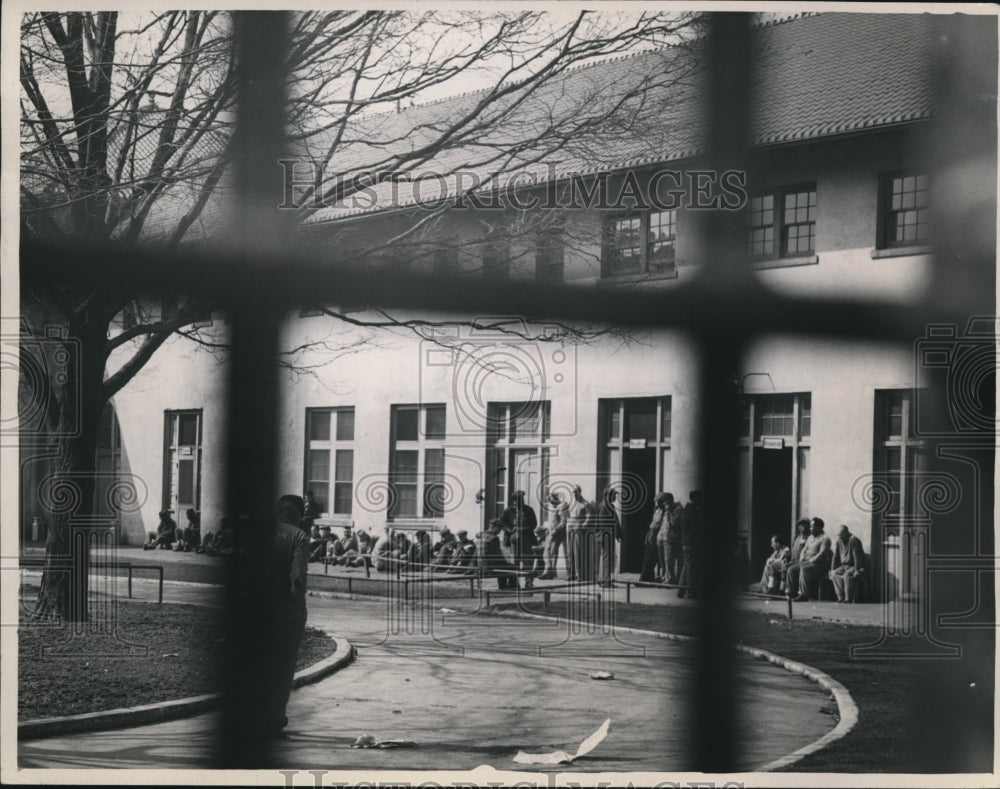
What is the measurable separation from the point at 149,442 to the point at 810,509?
126 inches

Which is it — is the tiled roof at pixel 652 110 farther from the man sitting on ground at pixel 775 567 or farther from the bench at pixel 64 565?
the man sitting on ground at pixel 775 567

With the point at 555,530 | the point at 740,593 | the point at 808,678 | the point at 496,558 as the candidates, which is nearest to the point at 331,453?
the point at 496,558

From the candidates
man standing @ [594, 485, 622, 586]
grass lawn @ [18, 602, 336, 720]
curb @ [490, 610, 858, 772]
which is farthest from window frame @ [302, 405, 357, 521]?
man standing @ [594, 485, 622, 586]

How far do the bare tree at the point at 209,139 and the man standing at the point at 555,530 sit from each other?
0.81 metres

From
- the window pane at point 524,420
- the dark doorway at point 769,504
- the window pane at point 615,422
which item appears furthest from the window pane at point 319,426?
the dark doorway at point 769,504

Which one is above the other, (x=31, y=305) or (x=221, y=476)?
(x=31, y=305)

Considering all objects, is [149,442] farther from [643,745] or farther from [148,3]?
[643,745]

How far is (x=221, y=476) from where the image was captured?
18.5ft

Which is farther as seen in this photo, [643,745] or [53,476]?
[53,476]

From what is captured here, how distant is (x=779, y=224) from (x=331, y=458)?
94.2 inches

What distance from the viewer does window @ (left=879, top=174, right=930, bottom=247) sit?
5.69 m

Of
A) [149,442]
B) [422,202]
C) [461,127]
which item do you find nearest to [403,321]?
[422,202]

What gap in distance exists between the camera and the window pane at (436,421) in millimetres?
5746

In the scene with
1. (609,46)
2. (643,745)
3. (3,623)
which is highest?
(609,46)
